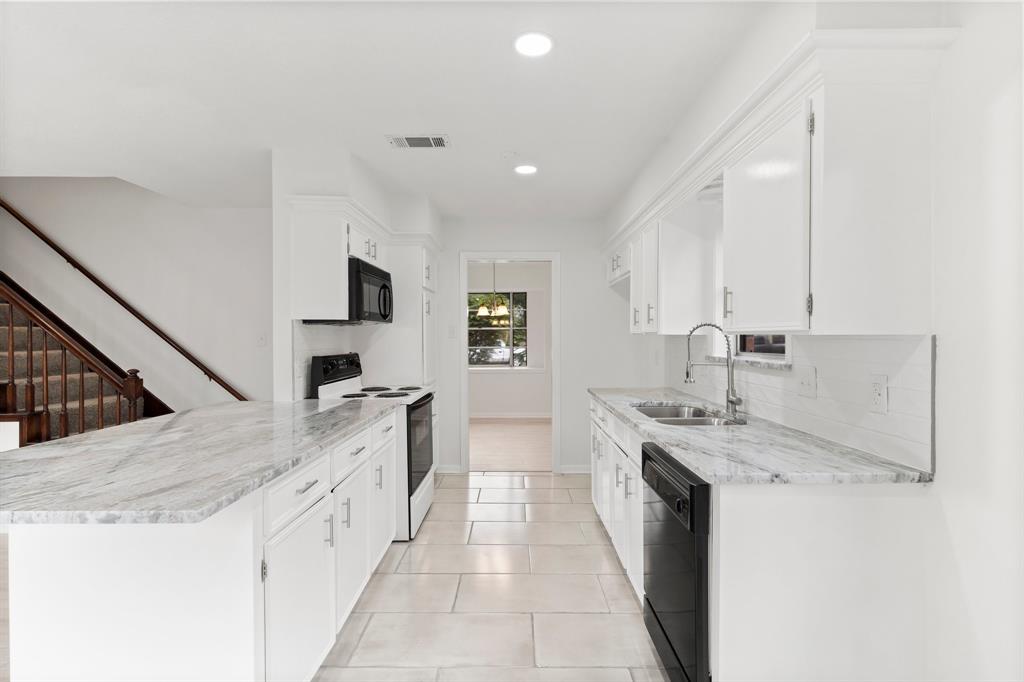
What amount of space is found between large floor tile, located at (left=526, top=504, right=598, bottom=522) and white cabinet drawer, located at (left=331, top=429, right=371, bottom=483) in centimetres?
174

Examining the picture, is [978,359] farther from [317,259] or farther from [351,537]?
[317,259]

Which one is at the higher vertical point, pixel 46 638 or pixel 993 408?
pixel 993 408

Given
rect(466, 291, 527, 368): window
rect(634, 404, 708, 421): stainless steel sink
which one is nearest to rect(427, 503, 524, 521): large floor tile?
rect(634, 404, 708, 421): stainless steel sink

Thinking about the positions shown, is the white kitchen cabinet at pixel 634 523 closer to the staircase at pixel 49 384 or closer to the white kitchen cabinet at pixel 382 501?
the white kitchen cabinet at pixel 382 501

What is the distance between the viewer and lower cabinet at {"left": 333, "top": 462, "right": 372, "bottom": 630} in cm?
232

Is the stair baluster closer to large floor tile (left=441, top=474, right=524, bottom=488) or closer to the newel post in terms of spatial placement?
the newel post

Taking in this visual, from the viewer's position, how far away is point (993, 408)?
1.45 metres

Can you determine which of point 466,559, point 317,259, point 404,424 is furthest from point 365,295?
point 466,559

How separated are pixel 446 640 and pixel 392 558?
999 mm

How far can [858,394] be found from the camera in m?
1.97

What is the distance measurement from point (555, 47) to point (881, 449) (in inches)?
73.7

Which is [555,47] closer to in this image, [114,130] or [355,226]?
[355,226]

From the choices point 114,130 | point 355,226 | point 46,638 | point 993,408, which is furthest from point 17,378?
point 993,408

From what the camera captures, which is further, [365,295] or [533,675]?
[365,295]
